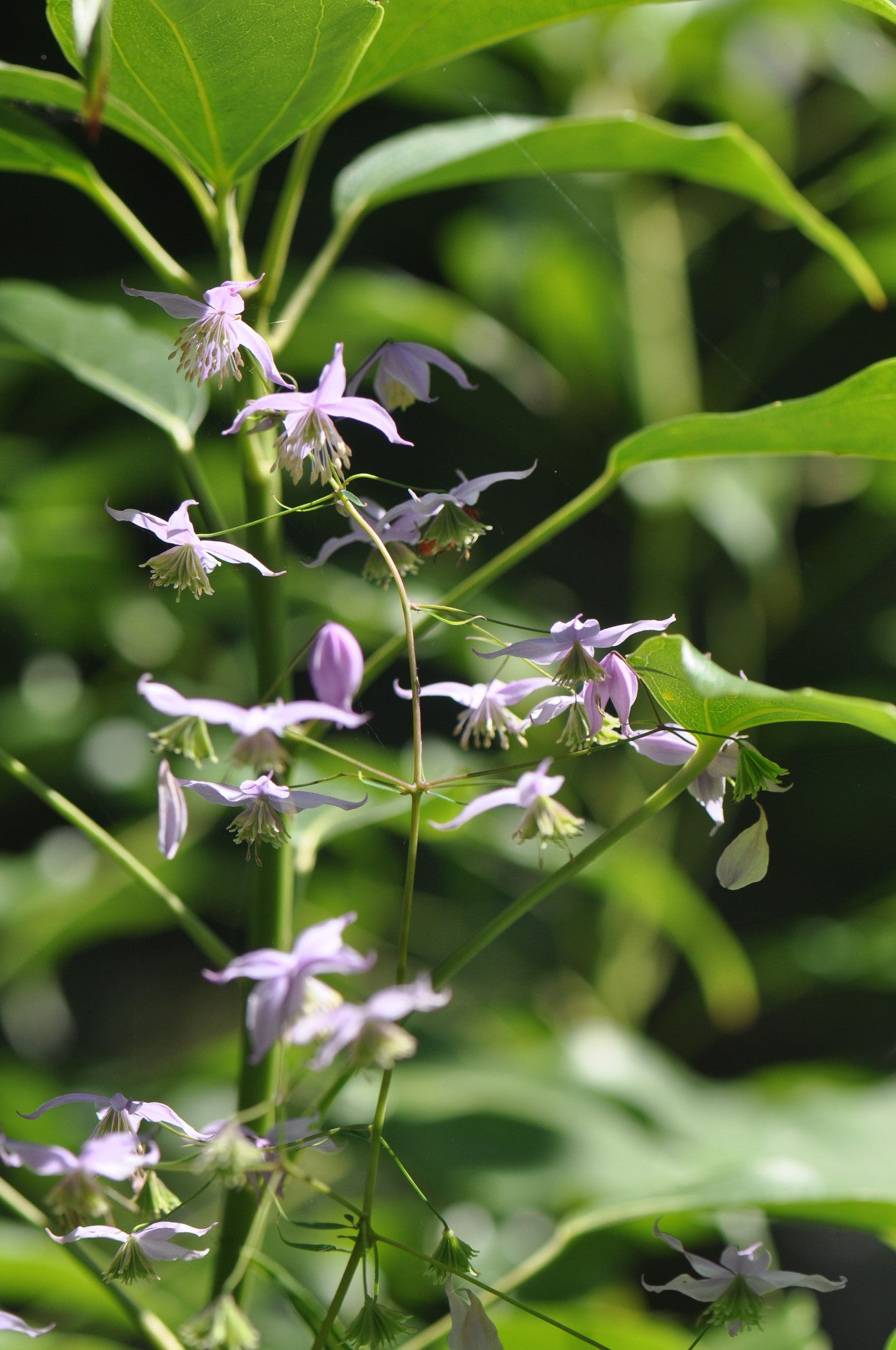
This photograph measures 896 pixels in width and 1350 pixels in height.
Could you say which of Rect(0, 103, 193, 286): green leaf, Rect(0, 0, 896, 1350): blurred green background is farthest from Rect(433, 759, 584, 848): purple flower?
Rect(0, 0, 896, 1350): blurred green background

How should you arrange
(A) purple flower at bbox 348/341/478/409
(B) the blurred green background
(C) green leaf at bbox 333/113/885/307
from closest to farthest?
(A) purple flower at bbox 348/341/478/409 < (C) green leaf at bbox 333/113/885/307 < (B) the blurred green background

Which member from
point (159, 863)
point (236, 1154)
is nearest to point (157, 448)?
point (159, 863)

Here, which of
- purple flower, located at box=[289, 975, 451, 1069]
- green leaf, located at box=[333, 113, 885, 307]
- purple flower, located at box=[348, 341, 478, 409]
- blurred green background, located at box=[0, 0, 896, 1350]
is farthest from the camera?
blurred green background, located at box=[0, 0, 896, 1350]

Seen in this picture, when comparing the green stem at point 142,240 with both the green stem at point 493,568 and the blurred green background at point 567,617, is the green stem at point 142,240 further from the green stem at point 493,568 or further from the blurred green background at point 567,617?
the blurred green background at point 567,617

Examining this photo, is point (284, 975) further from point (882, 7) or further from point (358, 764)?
point (882, 7)

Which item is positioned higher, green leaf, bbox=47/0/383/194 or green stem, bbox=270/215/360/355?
green leaf, bbox=47/0/383/194

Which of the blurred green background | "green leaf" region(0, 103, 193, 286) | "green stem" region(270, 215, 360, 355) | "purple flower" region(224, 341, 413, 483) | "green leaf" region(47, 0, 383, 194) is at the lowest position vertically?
Result: the blurred green background

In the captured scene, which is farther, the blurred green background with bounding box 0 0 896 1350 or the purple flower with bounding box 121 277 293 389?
the blurred green background with bounding box 0 0 896 1350

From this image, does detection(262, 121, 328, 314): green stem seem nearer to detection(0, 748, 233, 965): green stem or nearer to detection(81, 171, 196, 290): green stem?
detection(81, 171, 196, 290): green stem
